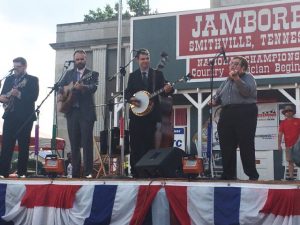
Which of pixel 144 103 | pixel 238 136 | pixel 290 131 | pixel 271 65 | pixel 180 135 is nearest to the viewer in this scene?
pixel 238 136

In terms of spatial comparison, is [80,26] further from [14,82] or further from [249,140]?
[249,140]

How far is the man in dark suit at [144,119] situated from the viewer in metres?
5.97

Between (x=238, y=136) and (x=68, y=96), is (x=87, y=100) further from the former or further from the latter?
(x=238, y=136)

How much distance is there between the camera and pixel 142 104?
5.93m

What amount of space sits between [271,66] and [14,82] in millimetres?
5652

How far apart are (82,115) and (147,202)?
5.61 ft

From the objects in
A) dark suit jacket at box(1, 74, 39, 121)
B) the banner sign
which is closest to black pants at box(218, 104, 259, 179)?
dark suit jacket at box(1, 74, 39, 121)

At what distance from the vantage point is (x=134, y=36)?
11.8m

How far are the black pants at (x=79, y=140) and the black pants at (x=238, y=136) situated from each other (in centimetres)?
162

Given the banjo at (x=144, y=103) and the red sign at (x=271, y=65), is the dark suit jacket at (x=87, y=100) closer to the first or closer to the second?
the banjo at (x=144, y=103)

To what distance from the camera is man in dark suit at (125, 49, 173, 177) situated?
19.6 ft

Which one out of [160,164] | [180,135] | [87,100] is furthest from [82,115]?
[180,135]

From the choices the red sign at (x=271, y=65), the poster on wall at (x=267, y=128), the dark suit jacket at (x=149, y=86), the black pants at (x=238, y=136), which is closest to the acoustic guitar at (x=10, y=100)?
the dark suit jacket at (x=149, y=86)

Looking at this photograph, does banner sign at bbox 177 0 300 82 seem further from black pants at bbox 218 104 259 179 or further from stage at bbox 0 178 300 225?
stage at bbox 0 178 300 225
